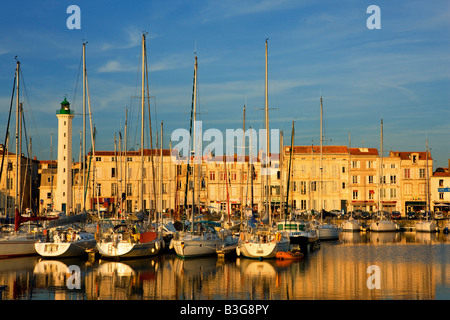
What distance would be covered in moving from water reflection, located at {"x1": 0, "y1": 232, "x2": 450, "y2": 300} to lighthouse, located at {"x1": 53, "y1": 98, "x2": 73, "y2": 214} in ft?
91.6

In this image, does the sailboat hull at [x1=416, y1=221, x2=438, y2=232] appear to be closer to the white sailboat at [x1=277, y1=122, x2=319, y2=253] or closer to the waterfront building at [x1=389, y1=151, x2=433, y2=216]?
the waterfront building at [x1=389, y1=151, x2=433, y2=216]

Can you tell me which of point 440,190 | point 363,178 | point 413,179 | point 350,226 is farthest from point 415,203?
point 350,226

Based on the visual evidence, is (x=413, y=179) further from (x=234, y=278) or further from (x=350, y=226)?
(x=234, y=278)

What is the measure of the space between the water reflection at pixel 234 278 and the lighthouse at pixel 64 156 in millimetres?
27930

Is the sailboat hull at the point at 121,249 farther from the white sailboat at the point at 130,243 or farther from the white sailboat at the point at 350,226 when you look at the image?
the white sailboat at the point at 350,226

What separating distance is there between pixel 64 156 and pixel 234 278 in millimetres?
40270

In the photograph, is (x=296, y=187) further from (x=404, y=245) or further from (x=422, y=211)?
(x=404, y=245)

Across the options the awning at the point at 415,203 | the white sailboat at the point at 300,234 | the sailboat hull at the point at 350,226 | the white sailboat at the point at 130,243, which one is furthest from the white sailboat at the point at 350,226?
the white sailboat at the point at 130,243

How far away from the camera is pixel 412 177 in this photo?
7612cm

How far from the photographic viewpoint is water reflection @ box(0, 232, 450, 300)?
21.8 metres

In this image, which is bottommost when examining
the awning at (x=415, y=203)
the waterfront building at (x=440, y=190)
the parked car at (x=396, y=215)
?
the parked car at (x=396, y=215)

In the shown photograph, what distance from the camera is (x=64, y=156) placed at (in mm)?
61156

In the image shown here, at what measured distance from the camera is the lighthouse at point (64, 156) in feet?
199

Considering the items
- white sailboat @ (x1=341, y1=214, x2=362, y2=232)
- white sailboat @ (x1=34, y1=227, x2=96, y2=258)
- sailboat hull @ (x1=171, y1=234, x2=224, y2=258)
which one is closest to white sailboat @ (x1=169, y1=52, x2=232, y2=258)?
sailboat hull @ (x1=171, y1=234, x2=224, y2=258)
